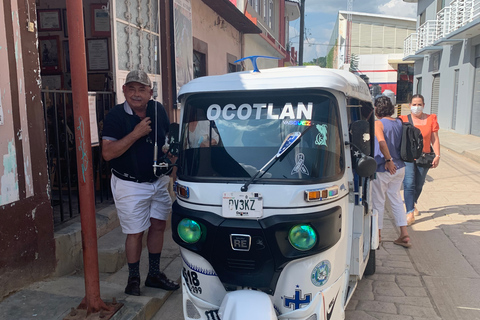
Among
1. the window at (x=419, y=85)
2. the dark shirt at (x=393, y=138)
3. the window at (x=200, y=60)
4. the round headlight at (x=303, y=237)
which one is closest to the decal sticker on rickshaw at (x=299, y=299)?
the round headlight at (x=303, y=237)

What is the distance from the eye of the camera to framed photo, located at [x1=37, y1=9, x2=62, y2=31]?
6.46 metres

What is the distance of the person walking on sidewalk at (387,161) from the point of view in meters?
4.75

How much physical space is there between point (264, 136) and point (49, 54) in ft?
17.2

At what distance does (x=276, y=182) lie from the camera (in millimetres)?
2582

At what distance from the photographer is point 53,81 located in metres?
6.61

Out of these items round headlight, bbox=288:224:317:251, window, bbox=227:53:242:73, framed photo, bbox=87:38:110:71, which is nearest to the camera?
round headlight, bbox=288:224:317:251

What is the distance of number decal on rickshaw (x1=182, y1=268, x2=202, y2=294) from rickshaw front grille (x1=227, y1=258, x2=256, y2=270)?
0.30 meters

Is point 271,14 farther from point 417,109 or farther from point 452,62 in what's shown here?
point 417,109

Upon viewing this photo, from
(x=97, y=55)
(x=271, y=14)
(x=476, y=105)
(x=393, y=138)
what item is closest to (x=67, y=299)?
(x=393, y=138)

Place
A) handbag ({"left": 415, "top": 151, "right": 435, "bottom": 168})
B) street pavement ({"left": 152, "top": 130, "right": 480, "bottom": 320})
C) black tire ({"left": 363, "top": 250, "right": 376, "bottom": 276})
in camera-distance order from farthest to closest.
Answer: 1. handbag ({"left": 415, "top": 151, "right": 435, "bottom": 168})
2. black tire ({"left": 363, "top": 250, "right": 376, "bottom": 276})
3. street pavement ({"left": 152, "top": 130, "right": 480, "bottom": 320})

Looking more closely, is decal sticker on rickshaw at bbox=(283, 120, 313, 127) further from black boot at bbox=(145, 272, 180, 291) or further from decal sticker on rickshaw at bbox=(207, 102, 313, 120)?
black boot at bbox=(145, 272, 180, 291)

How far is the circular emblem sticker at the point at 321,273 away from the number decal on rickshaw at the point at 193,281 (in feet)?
2.51

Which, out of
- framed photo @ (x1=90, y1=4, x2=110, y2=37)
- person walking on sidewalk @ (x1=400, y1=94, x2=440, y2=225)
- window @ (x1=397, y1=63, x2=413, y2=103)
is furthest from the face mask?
window @ (x1=397, y1=63, x2=413, y2=103)

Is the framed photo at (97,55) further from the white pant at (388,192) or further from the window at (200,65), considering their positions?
the white pant at (388,192)
